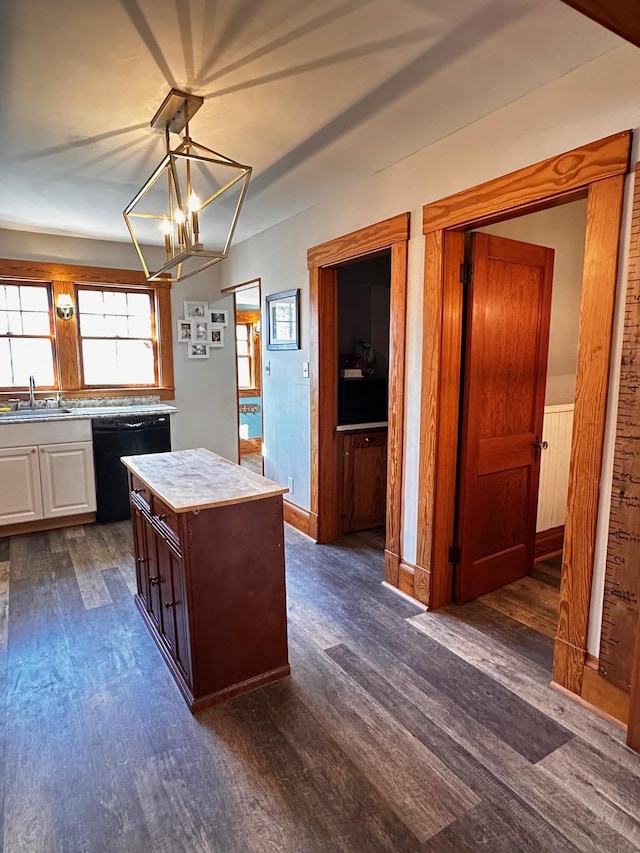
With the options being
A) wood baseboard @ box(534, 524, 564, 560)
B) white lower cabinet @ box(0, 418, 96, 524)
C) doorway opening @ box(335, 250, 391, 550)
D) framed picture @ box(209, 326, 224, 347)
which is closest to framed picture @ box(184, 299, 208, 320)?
framed picture @ box(209, 326, 224, 347)

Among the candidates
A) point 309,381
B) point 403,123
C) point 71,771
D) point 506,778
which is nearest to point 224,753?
point 71,771

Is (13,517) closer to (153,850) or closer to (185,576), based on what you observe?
(185,576)

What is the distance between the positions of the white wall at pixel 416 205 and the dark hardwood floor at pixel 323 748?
19.3 inches

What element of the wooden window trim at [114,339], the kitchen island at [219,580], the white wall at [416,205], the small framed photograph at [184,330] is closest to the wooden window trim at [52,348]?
the wooden window trim at [114,339]

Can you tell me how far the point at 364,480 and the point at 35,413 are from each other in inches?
114

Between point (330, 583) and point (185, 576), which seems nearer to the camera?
point (185, 576)

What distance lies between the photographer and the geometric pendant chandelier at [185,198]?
6.31 ft

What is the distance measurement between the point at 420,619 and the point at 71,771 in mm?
1695

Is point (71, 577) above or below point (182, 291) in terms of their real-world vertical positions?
below

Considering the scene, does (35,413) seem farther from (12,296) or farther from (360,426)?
(360,426)

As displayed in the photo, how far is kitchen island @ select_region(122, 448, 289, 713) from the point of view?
1844mm

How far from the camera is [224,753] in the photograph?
1720mm

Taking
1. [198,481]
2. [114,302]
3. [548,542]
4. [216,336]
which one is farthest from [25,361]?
[548,542]

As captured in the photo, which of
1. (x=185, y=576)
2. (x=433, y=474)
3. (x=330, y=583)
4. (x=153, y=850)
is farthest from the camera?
(x=330, y=583)
